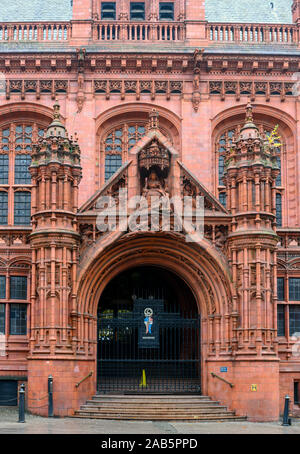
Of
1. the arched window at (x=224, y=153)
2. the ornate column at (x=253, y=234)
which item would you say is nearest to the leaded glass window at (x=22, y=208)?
the arched window at (x=224, y=153)

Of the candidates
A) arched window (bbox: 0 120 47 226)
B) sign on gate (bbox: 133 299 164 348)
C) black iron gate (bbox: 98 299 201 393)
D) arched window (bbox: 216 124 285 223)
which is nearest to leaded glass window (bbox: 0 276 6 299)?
arched window (bbox: 0 120 47 226)

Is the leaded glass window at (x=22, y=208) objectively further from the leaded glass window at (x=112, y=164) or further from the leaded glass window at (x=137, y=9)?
the leaded glass window at (x=137, y=9)

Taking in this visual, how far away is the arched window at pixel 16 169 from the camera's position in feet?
107

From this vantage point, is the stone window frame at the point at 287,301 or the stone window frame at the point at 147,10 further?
the stone window frame at the point at 147,10

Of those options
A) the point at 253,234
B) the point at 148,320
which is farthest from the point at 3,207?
the point at 253,234

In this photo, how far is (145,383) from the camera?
2709 centimetres

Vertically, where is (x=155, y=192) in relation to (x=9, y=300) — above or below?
above

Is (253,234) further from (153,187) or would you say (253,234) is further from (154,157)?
(154,157)

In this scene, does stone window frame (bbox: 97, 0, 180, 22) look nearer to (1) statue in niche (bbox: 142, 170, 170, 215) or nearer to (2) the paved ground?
(1) statue in niche (bbox: 142, 170, 170, 215)

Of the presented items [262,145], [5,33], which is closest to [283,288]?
[262,145]

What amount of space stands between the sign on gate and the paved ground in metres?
3.86

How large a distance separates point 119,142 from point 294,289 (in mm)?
10394

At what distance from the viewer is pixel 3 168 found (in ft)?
109

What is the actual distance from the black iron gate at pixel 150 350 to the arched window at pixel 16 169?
7457 mm
